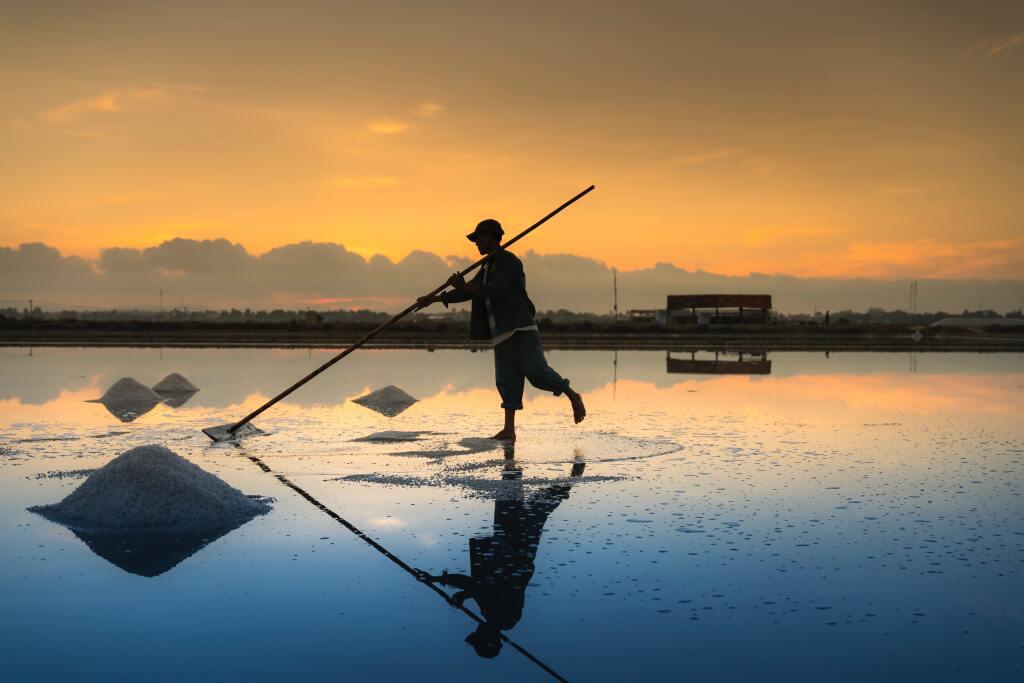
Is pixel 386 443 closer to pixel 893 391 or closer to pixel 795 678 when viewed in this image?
pixel 795 678

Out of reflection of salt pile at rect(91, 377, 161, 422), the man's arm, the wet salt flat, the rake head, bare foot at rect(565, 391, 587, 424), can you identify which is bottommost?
the wet salt flat

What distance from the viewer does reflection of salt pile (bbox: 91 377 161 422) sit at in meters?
11.1

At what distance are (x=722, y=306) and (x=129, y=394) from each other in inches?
1588

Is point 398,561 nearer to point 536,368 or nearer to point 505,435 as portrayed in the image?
point 505,435

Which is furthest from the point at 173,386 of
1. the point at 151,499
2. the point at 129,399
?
the point at 151,499

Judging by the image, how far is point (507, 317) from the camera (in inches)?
340

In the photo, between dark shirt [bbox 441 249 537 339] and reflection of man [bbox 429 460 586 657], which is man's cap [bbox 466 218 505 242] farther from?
reflection of man [bbox 429 460 586 657]

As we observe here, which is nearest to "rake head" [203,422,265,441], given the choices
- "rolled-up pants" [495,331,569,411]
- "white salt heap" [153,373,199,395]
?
"rolled-up pants" [495,331,569,411]

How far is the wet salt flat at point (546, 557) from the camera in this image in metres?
3.17

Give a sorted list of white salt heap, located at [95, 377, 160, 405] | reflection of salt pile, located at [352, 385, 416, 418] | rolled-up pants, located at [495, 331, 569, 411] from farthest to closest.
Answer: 1. white salt heap, located at [95, 377, 160, 405]
2. reflection of salt pile, located at [352, 385, 416, 418]
3. rolled-up pants, located at [495, 331, 569, 411]

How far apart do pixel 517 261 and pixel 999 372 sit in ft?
45.9

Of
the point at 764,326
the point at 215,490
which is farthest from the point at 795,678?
the point at 764,326

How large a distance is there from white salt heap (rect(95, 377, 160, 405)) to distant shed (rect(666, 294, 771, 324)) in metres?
39.8

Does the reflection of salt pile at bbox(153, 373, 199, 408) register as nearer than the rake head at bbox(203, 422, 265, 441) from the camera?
No
